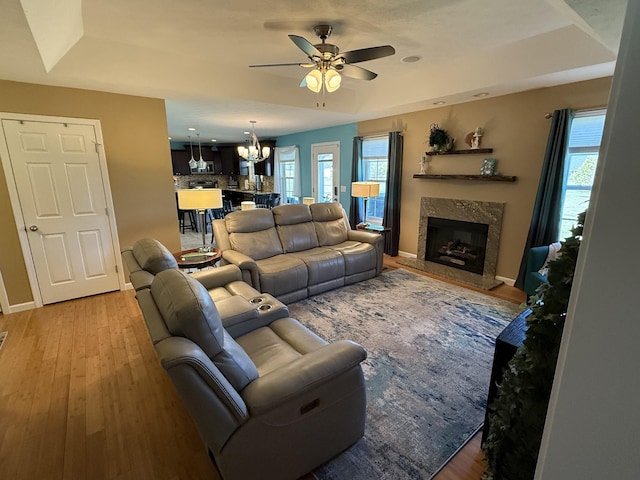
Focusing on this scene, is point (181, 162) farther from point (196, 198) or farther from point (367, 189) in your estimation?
point (196, 198)

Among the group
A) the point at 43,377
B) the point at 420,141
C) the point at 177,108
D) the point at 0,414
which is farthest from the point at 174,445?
the point at 420,141

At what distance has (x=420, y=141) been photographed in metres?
4.82

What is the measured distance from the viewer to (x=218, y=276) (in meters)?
2.72

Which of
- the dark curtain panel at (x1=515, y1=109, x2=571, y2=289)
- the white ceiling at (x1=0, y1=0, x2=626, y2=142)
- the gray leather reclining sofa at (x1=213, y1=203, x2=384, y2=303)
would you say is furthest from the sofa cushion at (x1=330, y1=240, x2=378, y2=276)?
the white ceiling at (x1=0, y1=0, x2=626, y2=142)

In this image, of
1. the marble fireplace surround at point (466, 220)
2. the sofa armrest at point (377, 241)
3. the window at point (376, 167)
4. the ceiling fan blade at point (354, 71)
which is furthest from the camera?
the window at point (376, 167)

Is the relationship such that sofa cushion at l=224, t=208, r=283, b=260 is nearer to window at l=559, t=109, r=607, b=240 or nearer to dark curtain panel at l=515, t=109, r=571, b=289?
dark curtain panel at l=515, t=109, r=571, b=289

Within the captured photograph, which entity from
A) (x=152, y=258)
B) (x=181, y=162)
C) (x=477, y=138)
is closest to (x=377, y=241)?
(x=477, y=138)

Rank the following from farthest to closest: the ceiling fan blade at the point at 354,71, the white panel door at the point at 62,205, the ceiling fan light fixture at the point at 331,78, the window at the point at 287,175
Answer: the window at the point at 287,175, the white panel door at the point at 62,205, the ceiling fan blade at the point at 354,71, the ceiling fan light fixture at the point at 331,78

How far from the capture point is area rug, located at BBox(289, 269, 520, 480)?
5.39 ft

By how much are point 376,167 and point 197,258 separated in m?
3.82

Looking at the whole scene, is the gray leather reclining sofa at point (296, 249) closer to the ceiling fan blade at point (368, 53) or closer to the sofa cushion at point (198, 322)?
the sofa cushion at point (198, 322)

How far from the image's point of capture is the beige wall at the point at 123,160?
310 centimetres

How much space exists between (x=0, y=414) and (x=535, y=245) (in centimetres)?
507

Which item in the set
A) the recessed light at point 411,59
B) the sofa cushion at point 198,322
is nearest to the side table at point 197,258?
the sofa cushion at point 198,322
